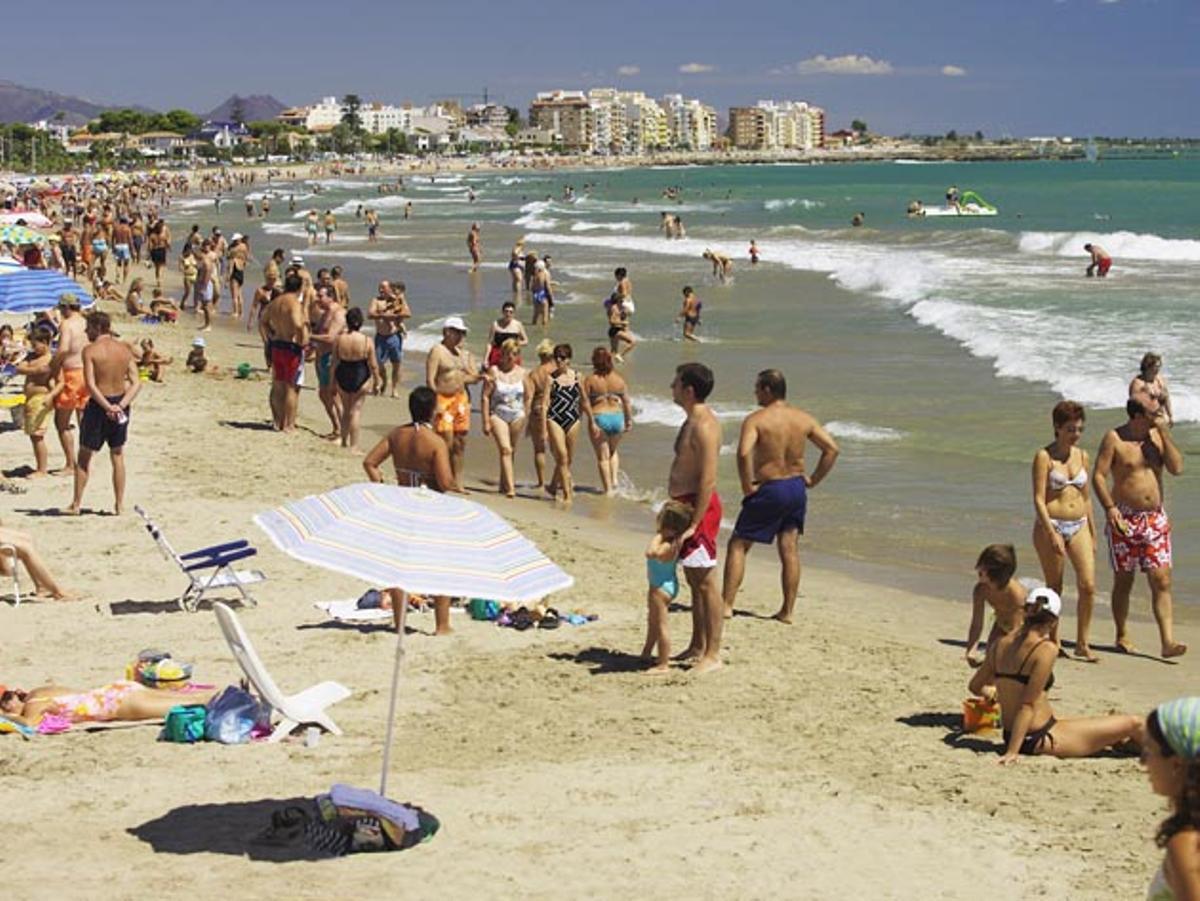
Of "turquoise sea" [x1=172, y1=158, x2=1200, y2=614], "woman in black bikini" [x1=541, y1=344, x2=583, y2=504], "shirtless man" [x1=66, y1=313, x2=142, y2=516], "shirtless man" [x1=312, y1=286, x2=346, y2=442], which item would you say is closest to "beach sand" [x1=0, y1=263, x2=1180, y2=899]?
"shirtless man" [x1=66, y1=313, x2=142, y2=516]

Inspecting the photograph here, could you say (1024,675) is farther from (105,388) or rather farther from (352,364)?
(352,364)

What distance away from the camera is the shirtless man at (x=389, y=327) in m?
16.7

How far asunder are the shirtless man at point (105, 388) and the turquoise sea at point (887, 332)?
142 inches

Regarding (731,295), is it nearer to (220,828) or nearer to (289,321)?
(289,321)

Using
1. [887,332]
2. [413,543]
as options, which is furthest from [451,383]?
[887,332]

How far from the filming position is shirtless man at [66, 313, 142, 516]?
1056cm

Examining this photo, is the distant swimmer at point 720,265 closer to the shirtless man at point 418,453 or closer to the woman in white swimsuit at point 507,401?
the woman in white swimsuit at point 507,401

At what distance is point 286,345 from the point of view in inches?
564

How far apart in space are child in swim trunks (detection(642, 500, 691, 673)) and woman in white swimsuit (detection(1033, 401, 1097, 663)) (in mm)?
1977

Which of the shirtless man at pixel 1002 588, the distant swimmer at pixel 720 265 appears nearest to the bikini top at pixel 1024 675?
the shirtless man at pixel 1002 588

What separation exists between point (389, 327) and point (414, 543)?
38.9 ft

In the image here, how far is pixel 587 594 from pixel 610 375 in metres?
3.08

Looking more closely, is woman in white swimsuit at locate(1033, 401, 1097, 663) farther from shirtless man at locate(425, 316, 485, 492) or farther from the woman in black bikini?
shirtless man at locate(425, 316, 485, 492)

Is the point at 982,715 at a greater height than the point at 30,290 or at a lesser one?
lesser
